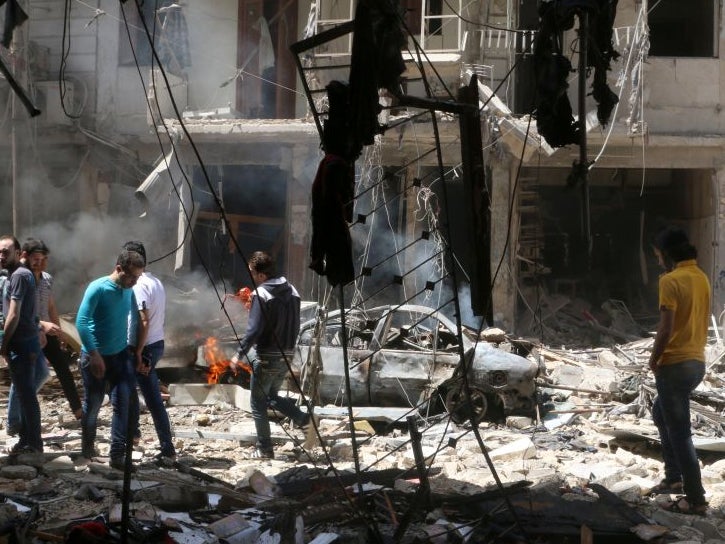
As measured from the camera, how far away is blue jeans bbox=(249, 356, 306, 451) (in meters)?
8.27

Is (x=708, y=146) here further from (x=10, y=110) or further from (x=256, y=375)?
(x=10, y=110)

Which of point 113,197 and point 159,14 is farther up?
point 159,14

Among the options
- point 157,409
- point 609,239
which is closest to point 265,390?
point 157,409

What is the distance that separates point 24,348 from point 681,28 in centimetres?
1583

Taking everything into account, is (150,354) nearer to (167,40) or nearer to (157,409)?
(157,409)

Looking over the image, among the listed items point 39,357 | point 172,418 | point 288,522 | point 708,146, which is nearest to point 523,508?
point 288,522

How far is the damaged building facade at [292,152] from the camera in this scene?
17.2 m

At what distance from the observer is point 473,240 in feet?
19.0

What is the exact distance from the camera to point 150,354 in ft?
25.9

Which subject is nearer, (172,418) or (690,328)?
(690,328)

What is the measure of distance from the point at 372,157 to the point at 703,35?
7682mm

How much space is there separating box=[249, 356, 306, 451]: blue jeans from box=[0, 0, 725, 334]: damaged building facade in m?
8.37

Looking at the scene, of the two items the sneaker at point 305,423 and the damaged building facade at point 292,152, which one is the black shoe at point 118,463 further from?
the damaged building facade at point 292,152

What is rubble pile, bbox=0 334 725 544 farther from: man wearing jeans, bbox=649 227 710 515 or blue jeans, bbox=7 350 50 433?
man wearing jeans, bbox=649 227 710 515
